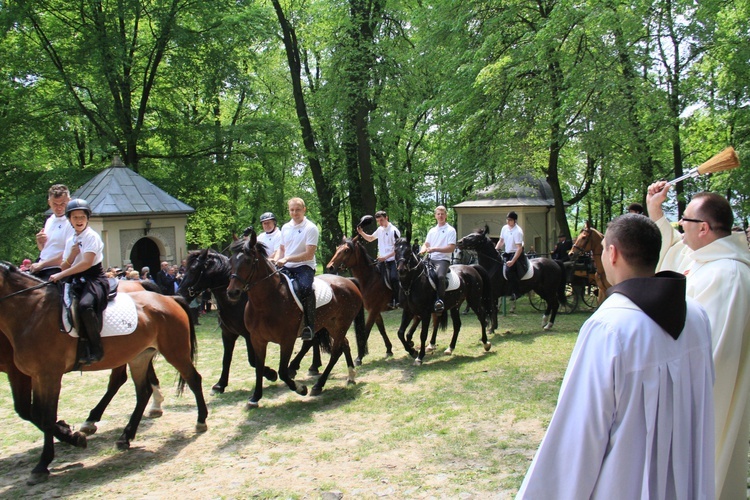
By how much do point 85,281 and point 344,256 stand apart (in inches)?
191

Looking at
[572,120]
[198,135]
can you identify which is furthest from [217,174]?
[572,120]

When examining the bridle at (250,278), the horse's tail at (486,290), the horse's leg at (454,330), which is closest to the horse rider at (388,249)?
the horse's leg at (454,330)

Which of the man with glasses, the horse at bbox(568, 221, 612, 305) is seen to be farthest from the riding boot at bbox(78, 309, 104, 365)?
the horse at bbox(568, 221, 612, 305)

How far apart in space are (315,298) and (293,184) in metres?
27.6

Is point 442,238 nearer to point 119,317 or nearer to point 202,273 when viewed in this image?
point 202,273

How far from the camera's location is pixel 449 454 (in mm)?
6000

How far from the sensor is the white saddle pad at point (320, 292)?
835 cm

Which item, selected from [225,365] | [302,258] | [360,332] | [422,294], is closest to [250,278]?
[302,258]

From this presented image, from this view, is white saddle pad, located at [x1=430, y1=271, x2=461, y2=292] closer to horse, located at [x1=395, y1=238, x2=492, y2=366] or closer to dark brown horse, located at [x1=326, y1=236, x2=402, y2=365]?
horse, located at [x1=395, y1=238, x2=492, y2=366]

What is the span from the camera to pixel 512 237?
14.4 meters

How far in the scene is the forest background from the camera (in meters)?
17.4

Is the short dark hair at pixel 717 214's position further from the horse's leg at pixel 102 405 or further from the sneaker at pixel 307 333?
the horse's leg at pixel 102 405

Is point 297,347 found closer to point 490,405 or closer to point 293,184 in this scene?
point 490,405

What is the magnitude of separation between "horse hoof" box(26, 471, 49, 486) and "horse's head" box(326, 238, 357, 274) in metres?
5.46
